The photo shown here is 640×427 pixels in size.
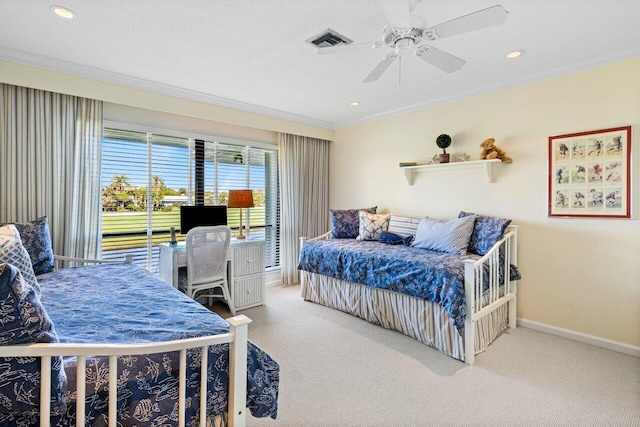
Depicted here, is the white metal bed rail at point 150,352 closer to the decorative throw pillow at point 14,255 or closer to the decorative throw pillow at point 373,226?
the decorative throw pillow at point 14,255

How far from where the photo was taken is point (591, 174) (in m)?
2.70

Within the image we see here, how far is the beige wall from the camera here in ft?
8.40

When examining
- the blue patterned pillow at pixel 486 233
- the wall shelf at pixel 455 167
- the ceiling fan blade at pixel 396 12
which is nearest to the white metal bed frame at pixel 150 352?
the ceiling fan blade at pixel 396 12

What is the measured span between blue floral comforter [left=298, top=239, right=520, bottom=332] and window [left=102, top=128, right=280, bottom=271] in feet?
4.44

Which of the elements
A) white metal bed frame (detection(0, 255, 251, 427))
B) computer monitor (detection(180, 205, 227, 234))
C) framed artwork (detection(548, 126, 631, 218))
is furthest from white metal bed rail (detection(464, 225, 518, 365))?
computer monitor (detection(180, 205, 227, 234))

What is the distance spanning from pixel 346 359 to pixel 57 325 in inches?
73.3

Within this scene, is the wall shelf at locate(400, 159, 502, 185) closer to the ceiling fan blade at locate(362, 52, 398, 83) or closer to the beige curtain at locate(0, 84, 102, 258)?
the ceiling fan blade at locate(362, 52, 398, 83)

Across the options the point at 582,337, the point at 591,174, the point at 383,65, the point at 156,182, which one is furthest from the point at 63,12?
the point at 582,337

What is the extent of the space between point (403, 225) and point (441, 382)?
1.93 meters

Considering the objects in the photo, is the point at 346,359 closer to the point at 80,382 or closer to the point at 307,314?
the point at 307,314

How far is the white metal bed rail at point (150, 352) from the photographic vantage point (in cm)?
95

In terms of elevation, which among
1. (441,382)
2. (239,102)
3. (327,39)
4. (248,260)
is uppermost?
(239,102)

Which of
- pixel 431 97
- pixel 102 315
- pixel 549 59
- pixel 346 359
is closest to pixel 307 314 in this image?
pixel 346 359

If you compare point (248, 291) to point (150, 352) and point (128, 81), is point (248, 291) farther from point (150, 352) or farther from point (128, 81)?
point (150, 352)
